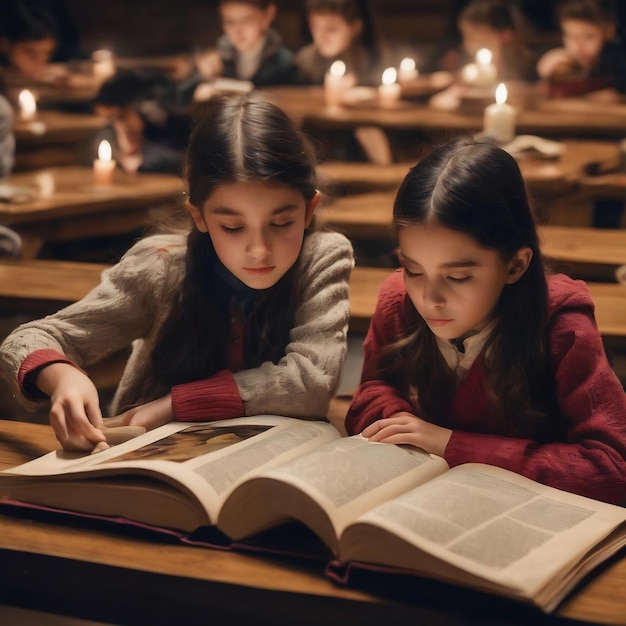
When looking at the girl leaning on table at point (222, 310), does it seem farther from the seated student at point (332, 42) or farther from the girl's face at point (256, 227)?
the seated student at point (332, 42)

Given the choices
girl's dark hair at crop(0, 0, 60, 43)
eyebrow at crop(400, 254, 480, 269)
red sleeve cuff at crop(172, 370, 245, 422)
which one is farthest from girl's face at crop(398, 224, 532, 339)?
girl's dark hair at crop(0, 0, 60, 43)

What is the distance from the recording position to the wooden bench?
2.10 m

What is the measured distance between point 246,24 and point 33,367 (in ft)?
17.8

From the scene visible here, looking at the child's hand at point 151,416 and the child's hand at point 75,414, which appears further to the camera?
the child's hand at point 151,416

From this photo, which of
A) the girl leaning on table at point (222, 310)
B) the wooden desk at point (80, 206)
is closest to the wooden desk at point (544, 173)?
the wooden desk at point (80, 206)

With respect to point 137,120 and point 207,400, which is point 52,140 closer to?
point 137,120

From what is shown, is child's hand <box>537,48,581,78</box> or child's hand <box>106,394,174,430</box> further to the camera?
child's hand <box>537,48,581,78</box>

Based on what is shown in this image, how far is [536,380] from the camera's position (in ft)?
5.07

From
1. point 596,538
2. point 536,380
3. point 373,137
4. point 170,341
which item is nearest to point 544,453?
point 536,380

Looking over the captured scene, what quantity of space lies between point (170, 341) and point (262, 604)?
62cm

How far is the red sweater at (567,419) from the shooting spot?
144 cm

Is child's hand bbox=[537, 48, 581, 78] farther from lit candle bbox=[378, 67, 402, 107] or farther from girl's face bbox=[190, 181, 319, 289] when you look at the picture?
girl's face bbox=[190, 181, 319, 289]

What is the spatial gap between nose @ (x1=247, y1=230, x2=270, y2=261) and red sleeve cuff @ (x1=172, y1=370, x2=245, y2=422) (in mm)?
200

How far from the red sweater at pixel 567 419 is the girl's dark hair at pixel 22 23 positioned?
6106mm
